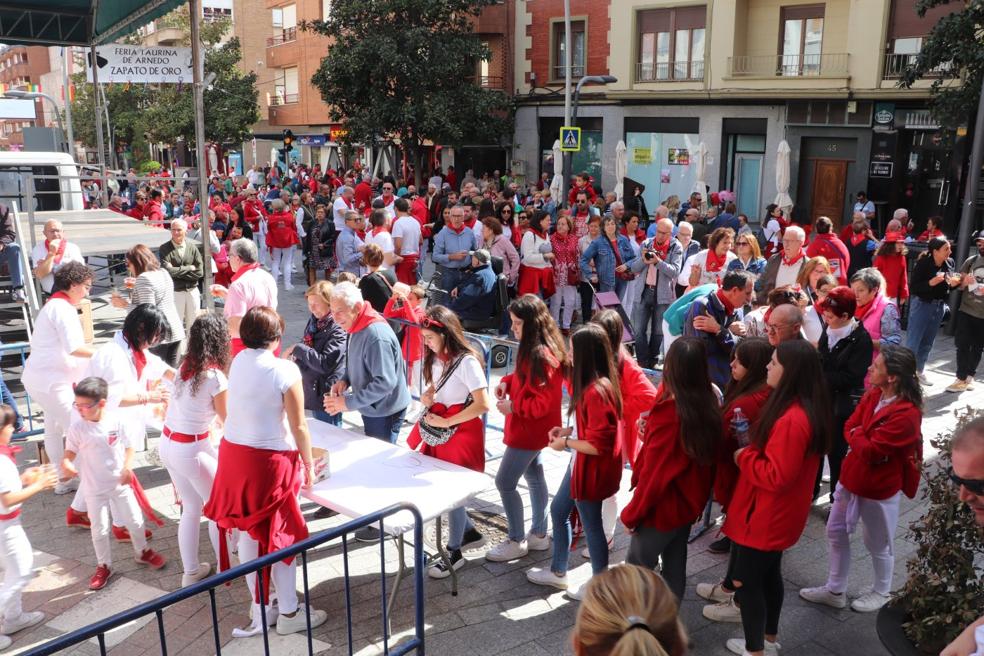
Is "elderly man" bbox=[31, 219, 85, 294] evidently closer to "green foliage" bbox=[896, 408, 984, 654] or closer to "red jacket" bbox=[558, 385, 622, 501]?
"red jacket" bbox=[558, 385, 622, 501]

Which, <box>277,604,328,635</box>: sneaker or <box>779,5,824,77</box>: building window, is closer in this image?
<box>277,604,328,635</box>: sneaker

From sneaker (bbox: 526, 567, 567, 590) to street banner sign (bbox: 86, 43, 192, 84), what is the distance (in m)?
7.03

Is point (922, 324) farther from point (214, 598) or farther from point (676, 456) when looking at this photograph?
point (214, 598)

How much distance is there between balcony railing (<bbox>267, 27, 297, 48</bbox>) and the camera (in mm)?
39094

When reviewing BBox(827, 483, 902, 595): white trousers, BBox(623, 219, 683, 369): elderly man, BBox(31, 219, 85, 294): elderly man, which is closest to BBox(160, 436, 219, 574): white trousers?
BBox(827, 483, 902, 595): white trousers

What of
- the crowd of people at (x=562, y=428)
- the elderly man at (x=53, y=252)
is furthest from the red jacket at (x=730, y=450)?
the elderly man at (x=53, y=252)

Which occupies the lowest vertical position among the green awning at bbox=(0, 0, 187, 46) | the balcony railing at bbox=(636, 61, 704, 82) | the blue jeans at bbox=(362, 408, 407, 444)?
the blue jeans at bbox=(362, 408, 407, 444)

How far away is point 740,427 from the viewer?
4129 millimetres

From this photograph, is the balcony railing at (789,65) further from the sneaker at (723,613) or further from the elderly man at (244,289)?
the sneaker at (723,613)

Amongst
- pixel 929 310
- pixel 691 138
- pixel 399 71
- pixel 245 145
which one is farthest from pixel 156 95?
pixel 929 310

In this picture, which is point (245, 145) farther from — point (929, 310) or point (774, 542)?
point (774, 542)

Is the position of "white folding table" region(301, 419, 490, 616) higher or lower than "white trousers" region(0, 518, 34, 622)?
higher

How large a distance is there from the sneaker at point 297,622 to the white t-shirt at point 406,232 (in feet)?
23.9

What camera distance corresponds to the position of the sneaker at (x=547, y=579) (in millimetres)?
4910
